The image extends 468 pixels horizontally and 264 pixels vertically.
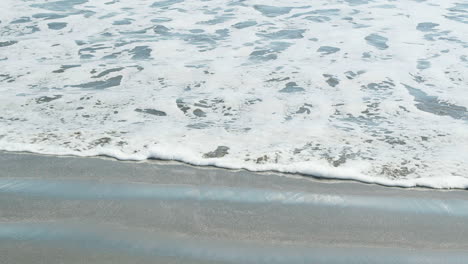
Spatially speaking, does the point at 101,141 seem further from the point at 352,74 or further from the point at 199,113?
the point at 352,74

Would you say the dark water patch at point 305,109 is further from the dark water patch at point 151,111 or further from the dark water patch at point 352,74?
the dark water patch at point 151,111

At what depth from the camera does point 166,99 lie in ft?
13.9

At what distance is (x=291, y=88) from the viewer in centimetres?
447

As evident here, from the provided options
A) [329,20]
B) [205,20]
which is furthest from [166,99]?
[329,20]

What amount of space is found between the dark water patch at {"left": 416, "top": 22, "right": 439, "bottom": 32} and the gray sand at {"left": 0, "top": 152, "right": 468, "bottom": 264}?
412 cm

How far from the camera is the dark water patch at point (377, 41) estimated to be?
5703mm

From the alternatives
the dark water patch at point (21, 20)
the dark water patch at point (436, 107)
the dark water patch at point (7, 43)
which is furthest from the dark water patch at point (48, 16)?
the dark water patch at point (436, 107)

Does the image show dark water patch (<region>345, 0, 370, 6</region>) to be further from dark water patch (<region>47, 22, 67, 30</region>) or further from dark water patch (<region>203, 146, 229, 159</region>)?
dark water patch (<region>203, 146, 229, 159</region>)

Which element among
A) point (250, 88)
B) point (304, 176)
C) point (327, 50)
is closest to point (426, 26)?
point (327, 50)

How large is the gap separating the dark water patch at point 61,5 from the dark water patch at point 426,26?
506 centimetres

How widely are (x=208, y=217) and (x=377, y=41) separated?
163 inches

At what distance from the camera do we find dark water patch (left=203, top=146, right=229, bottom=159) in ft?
10.6

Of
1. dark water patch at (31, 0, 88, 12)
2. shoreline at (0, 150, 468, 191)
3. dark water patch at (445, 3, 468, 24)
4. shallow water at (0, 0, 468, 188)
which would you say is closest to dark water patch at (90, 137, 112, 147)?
shallow water at (0, 0, 468, 188)

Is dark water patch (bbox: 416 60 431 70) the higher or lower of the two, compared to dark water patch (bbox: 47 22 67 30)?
lower
